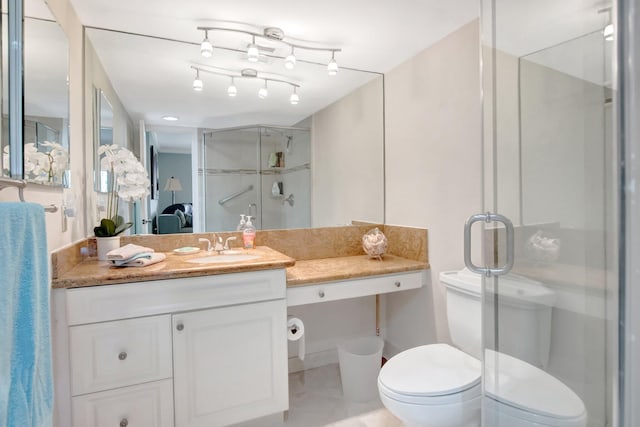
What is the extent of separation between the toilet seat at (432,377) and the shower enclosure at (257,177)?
45.3 inches

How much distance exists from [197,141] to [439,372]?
184 cm

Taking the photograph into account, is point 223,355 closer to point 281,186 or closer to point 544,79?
point 281,186

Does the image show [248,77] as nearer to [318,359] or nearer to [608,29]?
[608,29]

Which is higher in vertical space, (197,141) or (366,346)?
(197,141)

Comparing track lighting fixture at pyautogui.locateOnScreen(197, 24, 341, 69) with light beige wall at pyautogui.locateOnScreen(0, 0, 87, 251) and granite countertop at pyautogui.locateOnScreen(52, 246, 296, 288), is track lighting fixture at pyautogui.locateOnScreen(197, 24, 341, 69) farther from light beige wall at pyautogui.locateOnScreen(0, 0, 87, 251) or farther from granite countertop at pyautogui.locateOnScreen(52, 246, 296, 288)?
granite countertop at pyautogui.locateOnScreen(52, 246, 296, 288)

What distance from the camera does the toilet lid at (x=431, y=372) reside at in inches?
50.4

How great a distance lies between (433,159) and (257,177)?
1124 mm

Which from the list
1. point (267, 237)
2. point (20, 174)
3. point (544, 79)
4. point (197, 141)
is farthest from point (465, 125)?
point (20, 174)

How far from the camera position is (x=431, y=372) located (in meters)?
1.39

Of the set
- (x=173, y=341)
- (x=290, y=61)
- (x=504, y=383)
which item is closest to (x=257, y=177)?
(x=290, y=61)

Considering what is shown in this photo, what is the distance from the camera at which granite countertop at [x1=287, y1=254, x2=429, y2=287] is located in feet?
5.92

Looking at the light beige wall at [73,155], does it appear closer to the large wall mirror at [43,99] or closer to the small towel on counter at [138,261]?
the large wall mirror at [43,99]

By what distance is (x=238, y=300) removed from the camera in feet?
5.12

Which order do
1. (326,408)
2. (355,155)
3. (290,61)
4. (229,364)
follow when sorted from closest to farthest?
1. (229,364)
2. (326,408)
3. (290,61)
4. (355,155)
